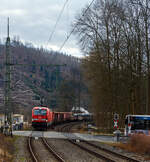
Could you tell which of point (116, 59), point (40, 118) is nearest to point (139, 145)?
point (116, 59)

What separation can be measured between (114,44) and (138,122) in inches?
369

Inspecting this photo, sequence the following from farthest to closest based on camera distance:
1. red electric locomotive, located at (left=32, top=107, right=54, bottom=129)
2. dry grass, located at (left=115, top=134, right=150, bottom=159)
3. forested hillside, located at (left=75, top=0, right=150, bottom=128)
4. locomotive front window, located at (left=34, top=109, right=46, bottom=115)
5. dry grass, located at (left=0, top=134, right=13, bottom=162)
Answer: locomotive front window, located at (left=34, top=109, right=46, bottom=115)
red electric locomotive, located at (left=32, top=107, right=54, bottom=129)
forested hillside, located at (left=75, top=0, right=150, bottom=128)
dry grass, located at (left=115, top=134, right=150, bottom=159)
dry grass, located at (left=0, top=134, right=13, bottom=162)

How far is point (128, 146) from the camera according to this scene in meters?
22.9

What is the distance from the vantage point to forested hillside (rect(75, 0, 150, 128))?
3105 cm

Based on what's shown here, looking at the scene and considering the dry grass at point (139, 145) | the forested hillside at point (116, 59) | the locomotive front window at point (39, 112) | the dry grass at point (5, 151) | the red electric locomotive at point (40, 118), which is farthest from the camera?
the locomotive front window at point (39, 112)

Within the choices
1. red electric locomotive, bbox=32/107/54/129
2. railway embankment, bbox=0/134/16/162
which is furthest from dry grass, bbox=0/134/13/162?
red electric locomotive, bbox=32/107/54/129

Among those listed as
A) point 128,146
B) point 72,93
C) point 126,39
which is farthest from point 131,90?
point 72,93

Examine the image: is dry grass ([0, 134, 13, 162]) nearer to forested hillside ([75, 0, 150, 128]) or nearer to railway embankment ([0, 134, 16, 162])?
railway embankment ([0, 134, 16, 162])

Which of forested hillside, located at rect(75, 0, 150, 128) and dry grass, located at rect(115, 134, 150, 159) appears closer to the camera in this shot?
dry grass, located at rect(115, 134, 150, 159)

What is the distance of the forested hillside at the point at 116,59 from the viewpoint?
3105 centimetres

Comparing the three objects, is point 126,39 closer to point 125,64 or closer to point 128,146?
point 125,64

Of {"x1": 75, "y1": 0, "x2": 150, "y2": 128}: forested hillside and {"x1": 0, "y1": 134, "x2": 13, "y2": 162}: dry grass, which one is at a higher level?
{"x1": 75, "y1": 0, "x2": 150, "y2": 128}: forested hillside

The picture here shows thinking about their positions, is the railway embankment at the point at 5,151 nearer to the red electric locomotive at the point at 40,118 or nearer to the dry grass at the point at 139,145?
the dry grass at the point at 139,145

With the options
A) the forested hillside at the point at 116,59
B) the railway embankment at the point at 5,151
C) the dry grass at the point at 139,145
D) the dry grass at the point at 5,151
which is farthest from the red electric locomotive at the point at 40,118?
the dry grass at the point at 139,145
